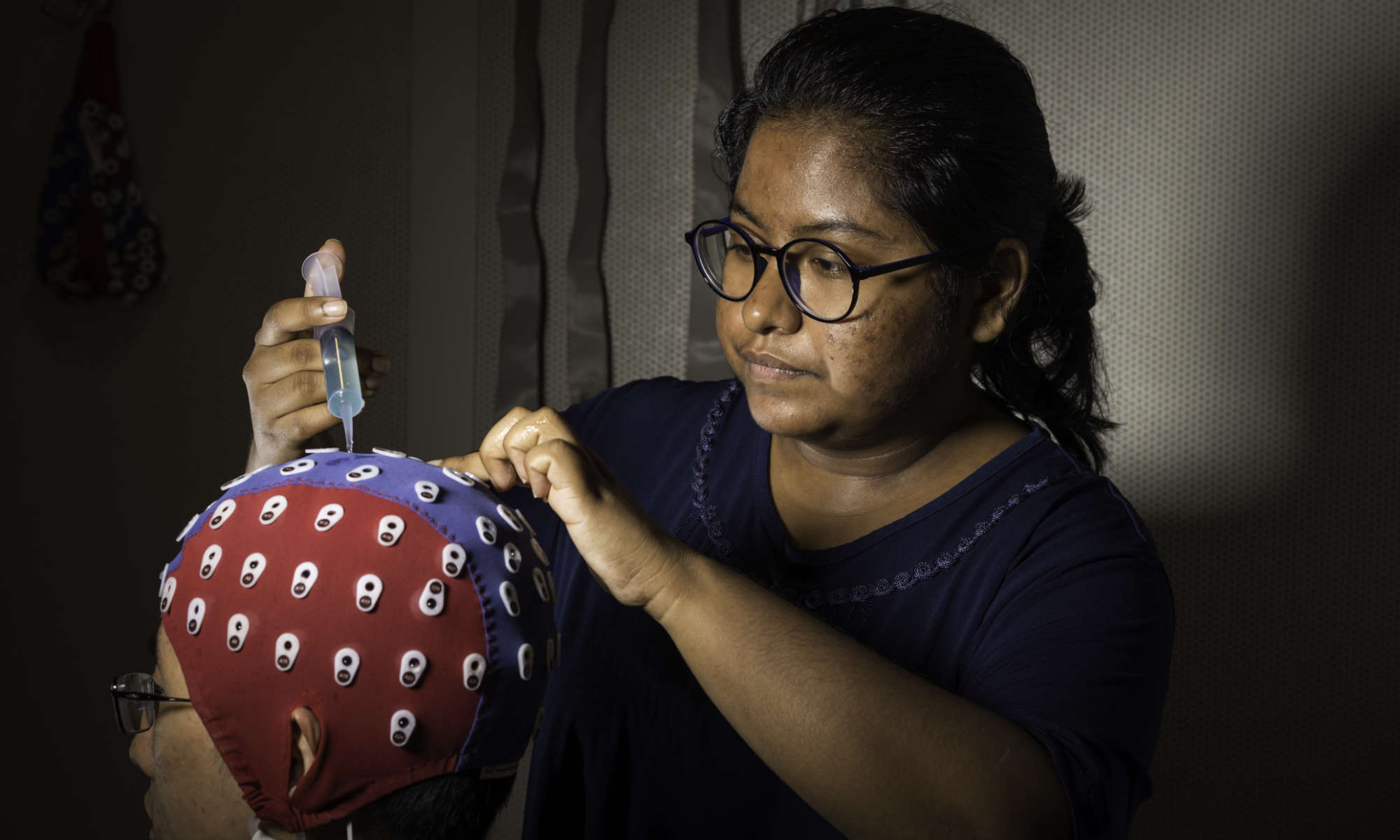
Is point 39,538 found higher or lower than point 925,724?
lower

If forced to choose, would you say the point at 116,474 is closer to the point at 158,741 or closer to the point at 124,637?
the point at 124,637

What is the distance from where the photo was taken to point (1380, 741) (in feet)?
7.76

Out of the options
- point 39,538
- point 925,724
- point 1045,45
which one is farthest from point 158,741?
point 1045,45

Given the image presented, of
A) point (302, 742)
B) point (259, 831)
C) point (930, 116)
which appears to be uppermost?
point (930, 116)

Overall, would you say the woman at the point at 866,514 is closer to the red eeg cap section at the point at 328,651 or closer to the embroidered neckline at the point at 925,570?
the embroidered neckline at the point at 925,570

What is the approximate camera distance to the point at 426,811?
104 centimetres

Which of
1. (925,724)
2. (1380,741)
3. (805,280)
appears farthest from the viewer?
(1380,741)

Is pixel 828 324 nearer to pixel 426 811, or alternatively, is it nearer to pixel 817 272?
pixel 817 272

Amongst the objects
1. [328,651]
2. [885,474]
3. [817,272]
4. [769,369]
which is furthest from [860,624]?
[328,651]

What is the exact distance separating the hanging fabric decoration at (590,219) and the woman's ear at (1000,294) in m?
1.51

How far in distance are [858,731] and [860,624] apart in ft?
1.22

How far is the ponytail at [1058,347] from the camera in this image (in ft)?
4.90

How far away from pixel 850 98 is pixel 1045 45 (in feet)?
4.81

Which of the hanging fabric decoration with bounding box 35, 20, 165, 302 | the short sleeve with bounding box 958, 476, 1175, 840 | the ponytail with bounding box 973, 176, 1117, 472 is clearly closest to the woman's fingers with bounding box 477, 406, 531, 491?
the short sleeve with bounding box 958, 476, 1175, 840
